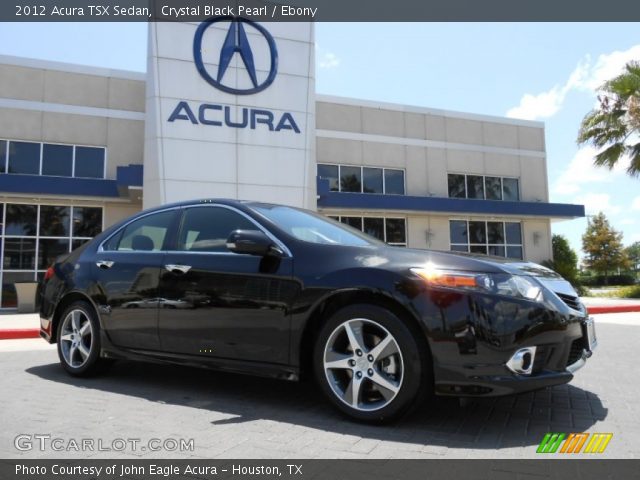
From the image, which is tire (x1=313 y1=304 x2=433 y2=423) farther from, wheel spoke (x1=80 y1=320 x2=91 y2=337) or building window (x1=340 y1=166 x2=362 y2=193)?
building window (x1=340 y1=166 x2=362 y2=193)

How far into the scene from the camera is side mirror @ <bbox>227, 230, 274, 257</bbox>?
11.6ft

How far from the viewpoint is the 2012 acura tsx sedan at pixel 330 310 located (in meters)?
3.02

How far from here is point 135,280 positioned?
14.3 ft

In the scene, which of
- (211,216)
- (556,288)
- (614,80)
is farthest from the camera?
(614,80)

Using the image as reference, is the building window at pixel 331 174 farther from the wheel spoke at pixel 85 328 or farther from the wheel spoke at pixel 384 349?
the wheel spoke at pixel 384 349

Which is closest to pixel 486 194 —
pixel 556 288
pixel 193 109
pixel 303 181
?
pixel 303 181

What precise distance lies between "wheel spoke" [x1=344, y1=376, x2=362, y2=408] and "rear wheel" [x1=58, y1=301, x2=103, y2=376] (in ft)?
8.44

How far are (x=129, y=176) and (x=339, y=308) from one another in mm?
13069

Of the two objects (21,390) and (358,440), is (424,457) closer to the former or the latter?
(358,440)

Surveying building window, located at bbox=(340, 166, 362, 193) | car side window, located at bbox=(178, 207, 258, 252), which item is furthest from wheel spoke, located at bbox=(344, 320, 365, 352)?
building window, located at bbox=(340, 166, 362, 193)

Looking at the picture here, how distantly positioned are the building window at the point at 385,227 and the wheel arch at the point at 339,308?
56.5ft

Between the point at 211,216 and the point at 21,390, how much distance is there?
2.24 m

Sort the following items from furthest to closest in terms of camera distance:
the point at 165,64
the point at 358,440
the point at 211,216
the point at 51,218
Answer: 1. the point at 51,218
2. the point at 165,64
3. the point at 211,216
4. the point at 358,440
